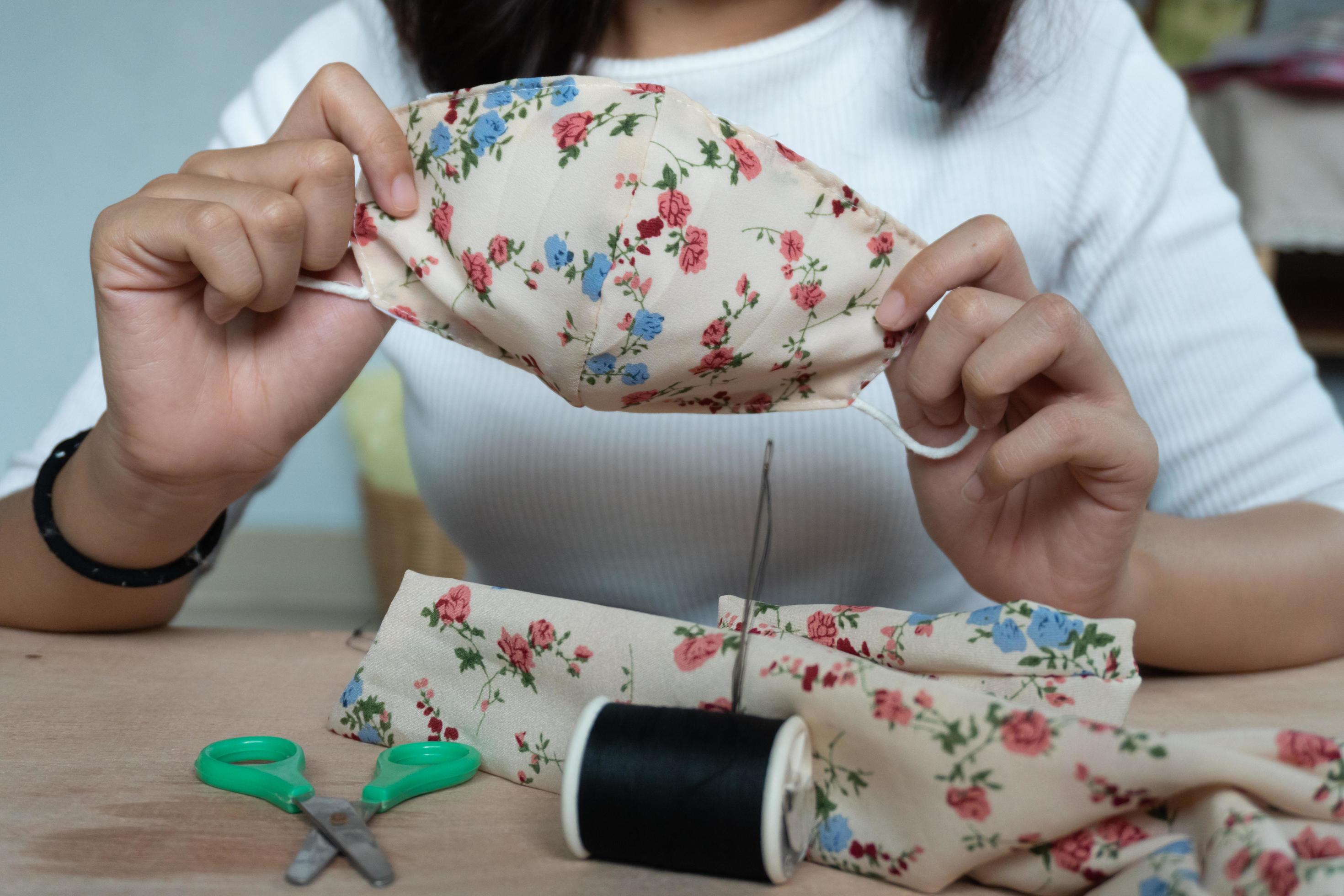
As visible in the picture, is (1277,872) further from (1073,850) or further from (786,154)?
(786,154)

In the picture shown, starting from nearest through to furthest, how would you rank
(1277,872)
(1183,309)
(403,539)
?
(1277,872) < (1183,309) < (403,539)

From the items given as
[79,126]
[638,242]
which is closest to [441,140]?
[638,242]

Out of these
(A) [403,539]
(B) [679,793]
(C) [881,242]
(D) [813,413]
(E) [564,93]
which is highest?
(E) [564,93]

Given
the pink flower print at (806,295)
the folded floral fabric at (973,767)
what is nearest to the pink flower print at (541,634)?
the folded floral fabric at (973,767)

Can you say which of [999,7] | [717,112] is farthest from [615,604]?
[999,7]

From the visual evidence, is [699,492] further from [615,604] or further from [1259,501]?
[1259,501]

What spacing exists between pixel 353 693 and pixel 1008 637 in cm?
31

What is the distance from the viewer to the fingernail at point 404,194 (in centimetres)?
58

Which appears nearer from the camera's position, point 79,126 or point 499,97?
point 499,97

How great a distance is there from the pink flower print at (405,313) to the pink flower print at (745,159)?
21 cm

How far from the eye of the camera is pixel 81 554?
2.24 ft

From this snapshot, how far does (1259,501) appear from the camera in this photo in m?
0.83

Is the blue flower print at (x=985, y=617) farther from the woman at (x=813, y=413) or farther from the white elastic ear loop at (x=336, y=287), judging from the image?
the white elastic ear loop at (x=336, y=287)

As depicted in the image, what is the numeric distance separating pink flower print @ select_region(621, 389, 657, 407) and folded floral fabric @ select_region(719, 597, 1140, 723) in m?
0.18
